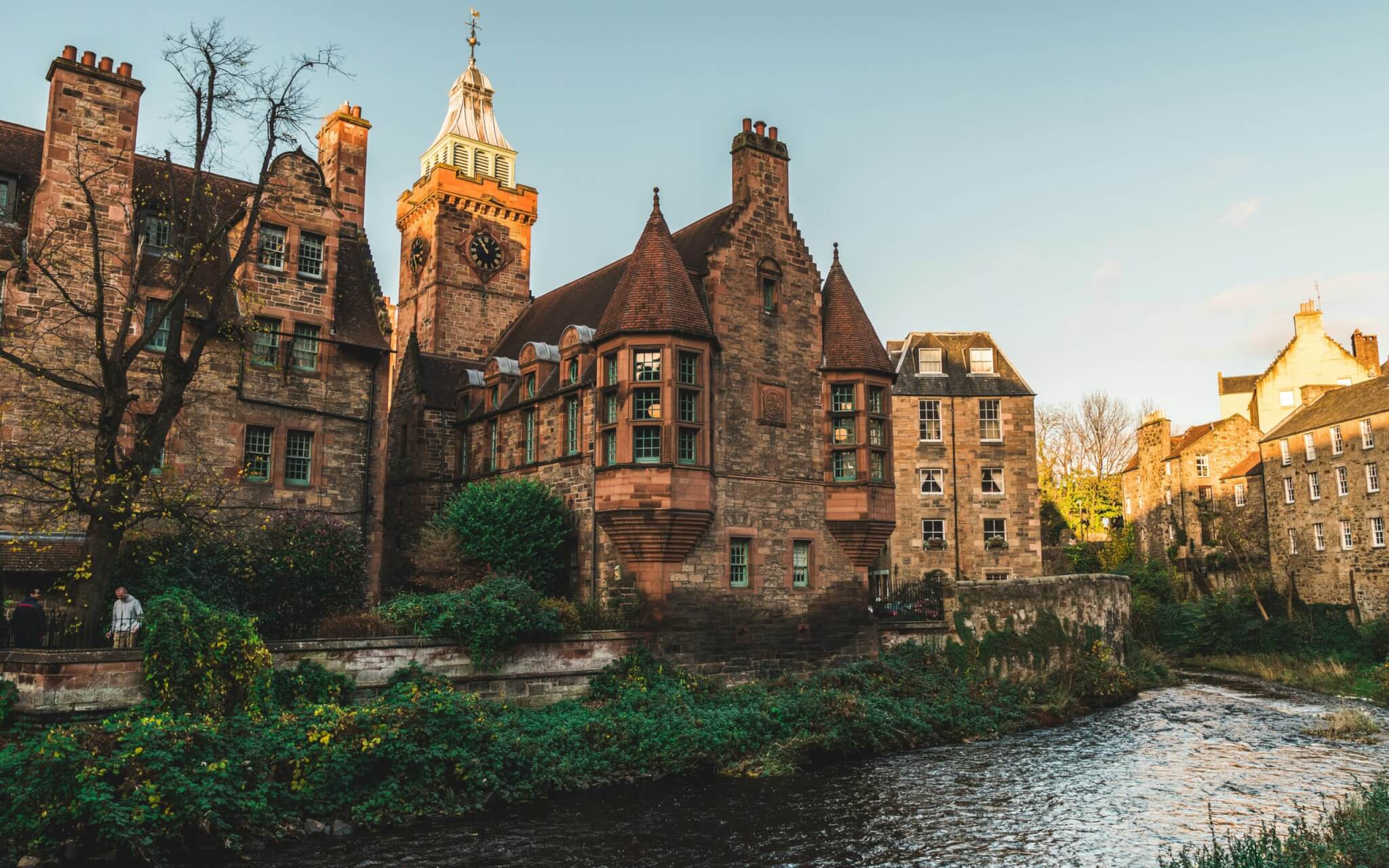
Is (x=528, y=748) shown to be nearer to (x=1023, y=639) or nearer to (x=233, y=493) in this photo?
(x=233, y=493)

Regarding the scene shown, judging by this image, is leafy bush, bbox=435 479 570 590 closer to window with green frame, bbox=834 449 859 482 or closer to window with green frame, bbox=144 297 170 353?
window with green frame, bbox=834 449 859 482

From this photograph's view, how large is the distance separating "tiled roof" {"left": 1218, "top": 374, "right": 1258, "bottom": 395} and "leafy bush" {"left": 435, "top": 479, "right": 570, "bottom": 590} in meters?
52.3

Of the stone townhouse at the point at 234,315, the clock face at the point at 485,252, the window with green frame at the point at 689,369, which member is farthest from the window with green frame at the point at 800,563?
the clock face at the point at 485,252

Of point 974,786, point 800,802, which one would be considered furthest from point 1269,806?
point 800,802

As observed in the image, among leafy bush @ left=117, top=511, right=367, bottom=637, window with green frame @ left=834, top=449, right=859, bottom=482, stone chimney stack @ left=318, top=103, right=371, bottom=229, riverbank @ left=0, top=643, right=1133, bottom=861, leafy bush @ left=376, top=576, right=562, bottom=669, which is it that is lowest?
riverbank @ left=0, top=643, right=1133, bottom=861

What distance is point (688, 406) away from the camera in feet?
79.9

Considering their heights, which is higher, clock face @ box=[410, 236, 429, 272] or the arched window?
clock face @ box=[410, 236, 429, 272]

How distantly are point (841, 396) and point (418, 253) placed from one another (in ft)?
66.9

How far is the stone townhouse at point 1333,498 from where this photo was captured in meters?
38.4

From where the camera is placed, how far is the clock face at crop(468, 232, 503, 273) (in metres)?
38.7

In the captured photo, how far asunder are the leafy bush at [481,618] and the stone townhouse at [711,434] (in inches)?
126

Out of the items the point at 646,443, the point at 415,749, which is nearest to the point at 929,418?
the point at 646,443

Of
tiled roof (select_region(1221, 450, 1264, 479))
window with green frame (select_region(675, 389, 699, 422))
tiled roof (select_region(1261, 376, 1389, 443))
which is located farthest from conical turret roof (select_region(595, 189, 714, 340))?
tiled roof (select_region(1221, 450, 1264, 479))

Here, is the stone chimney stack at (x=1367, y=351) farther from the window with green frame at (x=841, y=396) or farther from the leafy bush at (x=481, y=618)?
the leafy bush at (x=481, y=618)
